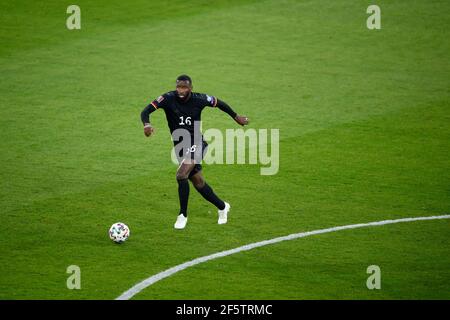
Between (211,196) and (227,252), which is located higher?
(211,196)

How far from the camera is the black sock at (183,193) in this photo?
10.6m

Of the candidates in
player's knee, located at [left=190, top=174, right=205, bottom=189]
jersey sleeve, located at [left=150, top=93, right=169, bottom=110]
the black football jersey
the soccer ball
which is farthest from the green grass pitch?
jersey sleeve, located at [left=150, top=93, right=169, bottom=110]

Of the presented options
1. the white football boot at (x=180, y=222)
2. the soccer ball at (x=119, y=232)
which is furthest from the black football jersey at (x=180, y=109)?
the soccer ball at (x=119, y=232)

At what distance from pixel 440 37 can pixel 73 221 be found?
521 inches

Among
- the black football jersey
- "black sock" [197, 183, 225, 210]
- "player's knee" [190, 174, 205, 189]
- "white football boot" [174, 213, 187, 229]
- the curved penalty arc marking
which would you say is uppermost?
the black football jersey

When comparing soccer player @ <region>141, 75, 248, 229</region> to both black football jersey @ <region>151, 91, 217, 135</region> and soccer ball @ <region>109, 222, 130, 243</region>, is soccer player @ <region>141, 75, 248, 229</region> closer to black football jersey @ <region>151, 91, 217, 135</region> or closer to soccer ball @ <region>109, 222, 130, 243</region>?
black football jersey @ <region>151, 91, 217, 135</region>

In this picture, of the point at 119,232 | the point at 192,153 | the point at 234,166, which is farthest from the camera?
the point at 234,166

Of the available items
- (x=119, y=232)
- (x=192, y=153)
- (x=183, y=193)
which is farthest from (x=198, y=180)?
(x=119, y=232)

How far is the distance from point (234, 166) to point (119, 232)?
12.2ft

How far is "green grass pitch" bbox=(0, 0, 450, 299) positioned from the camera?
368 inches

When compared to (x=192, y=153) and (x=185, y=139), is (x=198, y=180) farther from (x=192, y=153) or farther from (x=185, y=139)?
(x=185, y=139)

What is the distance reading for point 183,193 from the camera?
35.0 feet

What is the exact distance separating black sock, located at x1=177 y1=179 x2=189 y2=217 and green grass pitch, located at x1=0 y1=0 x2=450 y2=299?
33cm

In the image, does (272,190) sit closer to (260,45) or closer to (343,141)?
(343,141)
